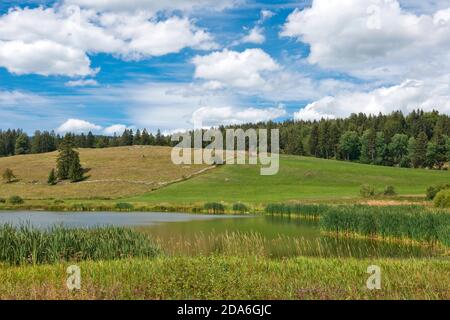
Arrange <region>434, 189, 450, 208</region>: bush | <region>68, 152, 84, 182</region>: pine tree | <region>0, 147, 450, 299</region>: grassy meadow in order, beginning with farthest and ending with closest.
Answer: <region>68, 152, 84, 182</region>: pine tree
<region>434, 189, 450, 208</region>: bush
<region>0, 147, 450, 299</region>: grassy meadow

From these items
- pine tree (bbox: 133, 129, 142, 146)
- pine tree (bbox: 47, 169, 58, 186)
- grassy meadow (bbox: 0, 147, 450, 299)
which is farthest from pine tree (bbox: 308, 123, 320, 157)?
grassy meadow (bbox: 0, 147, 450, 299)

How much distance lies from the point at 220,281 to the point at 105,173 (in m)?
105

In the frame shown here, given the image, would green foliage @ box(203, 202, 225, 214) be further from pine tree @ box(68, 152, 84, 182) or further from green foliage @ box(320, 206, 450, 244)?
pine tree @ box(68, 152, 84, 182)

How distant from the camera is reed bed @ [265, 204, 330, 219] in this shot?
2164 inches

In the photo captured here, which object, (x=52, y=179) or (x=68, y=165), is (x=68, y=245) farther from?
(x=68, y=165)

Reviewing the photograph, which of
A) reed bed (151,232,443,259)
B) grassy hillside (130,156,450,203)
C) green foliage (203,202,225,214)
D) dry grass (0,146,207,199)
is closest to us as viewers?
reed bed (151,232,443,259)

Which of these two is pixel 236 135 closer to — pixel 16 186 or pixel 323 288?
pixel 16 186

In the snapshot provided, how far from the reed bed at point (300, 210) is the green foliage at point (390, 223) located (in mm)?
12442

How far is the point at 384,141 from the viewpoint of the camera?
164 m

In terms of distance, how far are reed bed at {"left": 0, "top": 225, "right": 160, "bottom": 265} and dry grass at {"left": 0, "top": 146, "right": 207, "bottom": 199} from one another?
7275 cm

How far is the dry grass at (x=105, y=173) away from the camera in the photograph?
326 ft

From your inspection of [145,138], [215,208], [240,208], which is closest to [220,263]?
[240,208]

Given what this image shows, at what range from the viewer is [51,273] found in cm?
1648
